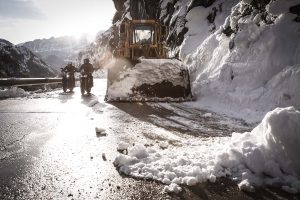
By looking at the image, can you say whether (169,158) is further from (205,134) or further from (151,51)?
(151,51)

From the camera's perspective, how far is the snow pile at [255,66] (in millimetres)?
7645

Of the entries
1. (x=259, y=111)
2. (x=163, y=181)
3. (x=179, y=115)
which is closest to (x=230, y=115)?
(x=259, y=111)

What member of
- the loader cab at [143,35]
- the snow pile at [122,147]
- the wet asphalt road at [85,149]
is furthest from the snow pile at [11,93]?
the snow pile at [122,147]

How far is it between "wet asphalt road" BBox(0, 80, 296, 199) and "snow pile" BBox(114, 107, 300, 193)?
140 mm

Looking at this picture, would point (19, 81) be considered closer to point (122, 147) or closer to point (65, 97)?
point (65, 97)

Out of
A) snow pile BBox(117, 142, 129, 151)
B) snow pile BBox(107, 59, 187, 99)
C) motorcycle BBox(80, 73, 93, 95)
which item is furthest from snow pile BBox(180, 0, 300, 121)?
motorcycle BBox(80, 73, 93, 95)

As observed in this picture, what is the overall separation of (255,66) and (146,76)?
12.1 feet

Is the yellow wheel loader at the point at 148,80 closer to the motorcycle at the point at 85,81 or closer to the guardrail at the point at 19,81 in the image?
the motorcycle at the point at 85,81

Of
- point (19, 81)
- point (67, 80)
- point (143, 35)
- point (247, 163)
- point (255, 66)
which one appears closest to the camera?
point (247, 163)

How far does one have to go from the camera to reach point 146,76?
1077cm

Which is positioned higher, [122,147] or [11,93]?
[122,147]

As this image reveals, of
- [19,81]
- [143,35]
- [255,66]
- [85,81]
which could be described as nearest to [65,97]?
[85,81]

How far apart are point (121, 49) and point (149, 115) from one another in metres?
7.31

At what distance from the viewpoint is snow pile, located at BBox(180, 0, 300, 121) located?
7.64 meters
